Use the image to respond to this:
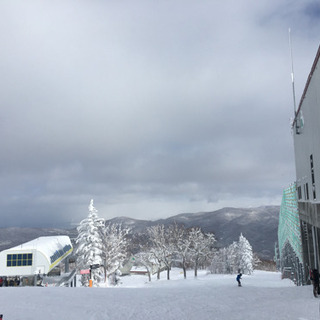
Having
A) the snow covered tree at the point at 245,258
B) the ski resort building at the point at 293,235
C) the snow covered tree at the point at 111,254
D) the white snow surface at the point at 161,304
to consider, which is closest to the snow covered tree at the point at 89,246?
the snow covered tree at the point at 111,254

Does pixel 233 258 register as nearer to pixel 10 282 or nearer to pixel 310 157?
pixel 10 282

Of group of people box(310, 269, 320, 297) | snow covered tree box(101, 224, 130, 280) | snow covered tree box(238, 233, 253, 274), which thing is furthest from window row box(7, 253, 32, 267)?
snow covered tree box(238, 233, 253, 274)

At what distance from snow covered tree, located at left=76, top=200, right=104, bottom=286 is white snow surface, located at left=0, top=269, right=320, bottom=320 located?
22.9 metres

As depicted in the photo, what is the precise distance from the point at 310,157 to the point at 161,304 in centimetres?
1218

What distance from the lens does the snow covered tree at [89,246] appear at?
138 ft

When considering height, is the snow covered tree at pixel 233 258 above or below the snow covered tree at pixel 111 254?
below

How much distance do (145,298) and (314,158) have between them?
12.1 metres

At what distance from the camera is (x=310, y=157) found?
19.4 m

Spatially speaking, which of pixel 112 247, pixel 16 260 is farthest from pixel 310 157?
pixel 112 247

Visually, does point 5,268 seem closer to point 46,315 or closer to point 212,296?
point 46,315

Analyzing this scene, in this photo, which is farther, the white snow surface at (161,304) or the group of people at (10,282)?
the group of people at (10,282)

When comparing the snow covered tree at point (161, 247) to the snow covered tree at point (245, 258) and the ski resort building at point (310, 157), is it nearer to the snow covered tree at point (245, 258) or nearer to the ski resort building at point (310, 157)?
the ski resort building at point (310, 157)

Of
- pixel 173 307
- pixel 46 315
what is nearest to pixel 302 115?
pixel 173 307

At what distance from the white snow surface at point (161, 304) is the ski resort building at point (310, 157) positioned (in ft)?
17.1
